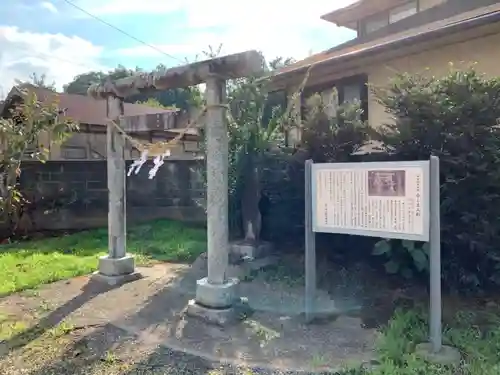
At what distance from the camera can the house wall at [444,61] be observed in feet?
22.8

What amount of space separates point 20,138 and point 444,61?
7968 millimetres

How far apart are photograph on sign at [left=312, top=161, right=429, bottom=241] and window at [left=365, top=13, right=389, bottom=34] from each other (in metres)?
9.17

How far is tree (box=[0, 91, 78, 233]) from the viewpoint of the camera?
336 inches

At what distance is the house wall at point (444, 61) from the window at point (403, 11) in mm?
3687

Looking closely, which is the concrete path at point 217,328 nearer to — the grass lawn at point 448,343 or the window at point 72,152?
the grass lawn at point 448,343

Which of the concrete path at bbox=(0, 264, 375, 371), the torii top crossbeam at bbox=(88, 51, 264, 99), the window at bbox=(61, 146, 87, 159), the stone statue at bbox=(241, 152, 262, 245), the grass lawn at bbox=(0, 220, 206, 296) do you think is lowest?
the concrete path at bbox=(0, 264, 375, 371)

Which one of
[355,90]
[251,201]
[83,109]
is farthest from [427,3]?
[83,109]

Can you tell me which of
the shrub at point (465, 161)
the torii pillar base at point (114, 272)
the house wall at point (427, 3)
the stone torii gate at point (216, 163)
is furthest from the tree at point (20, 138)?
the house wall at point (427, 3)

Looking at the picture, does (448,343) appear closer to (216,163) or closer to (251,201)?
(216,163)

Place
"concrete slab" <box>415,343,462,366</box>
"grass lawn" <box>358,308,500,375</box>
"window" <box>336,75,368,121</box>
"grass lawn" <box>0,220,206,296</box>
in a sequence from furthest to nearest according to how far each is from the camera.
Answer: "window" <box>336,75,368,121</box> < "grass lawn" <box>0,220,206,296</box> < "concrete slab" <box>415,343,462,366</box> < "grass lawn" <box>358,308,500,375</box>

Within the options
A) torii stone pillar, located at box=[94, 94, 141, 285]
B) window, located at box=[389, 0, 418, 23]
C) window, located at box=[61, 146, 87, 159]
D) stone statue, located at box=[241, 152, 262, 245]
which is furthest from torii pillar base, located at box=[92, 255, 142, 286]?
window, located at box=[61, 146, 87, 159]

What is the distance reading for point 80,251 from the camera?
7617 mm

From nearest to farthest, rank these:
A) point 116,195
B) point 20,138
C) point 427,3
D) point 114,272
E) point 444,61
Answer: point 114,272
point 116,195
point 444,61
point 20,138
point 427,3

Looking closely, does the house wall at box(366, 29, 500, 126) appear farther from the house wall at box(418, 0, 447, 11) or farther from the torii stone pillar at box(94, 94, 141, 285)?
the torii stone pillar at box(94, 94, 141, 285)
